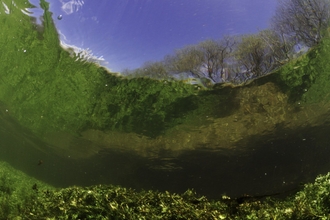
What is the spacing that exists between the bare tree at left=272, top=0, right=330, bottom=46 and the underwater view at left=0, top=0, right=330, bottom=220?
4 centimetres

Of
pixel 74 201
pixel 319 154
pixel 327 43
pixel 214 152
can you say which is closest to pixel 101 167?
pixel 214 152

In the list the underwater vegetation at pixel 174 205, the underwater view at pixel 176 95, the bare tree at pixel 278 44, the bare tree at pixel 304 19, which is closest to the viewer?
the underwater vegetation at pixel 174 205

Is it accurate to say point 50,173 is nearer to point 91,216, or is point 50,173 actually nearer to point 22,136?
point 22,136

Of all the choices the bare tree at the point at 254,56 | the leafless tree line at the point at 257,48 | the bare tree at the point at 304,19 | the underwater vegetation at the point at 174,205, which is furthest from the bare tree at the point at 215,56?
the underwater vegetation at the point at 174,205

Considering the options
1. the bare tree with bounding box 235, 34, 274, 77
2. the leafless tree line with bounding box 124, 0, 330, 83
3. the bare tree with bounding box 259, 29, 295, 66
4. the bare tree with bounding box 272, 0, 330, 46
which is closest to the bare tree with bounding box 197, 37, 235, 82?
the leafless tree line with bounding box 124, 0, 330, 83

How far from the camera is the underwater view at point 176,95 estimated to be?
646 centimetres

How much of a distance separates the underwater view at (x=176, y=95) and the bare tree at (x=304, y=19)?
A: 1.4 inches

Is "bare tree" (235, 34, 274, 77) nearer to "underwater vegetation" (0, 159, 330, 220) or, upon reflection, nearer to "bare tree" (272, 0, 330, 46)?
"bare tree" (272, 0, 330, 46)

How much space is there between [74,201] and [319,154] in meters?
14.3

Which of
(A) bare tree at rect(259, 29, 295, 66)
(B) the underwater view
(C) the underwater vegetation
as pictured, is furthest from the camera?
(A) bare tree at rect(259, 29, 295, 66)

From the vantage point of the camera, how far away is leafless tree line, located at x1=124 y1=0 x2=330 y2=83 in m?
8.10

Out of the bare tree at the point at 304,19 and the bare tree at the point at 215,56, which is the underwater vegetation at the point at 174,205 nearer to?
the bare tree at the point at 215,56

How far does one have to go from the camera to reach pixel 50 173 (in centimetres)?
2252

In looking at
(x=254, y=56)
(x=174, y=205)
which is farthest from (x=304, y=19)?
(x=174, y=205)
